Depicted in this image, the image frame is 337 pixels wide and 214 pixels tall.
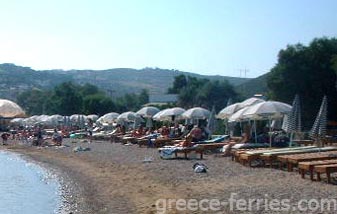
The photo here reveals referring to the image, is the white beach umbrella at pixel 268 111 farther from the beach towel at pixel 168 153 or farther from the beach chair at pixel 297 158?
the beach chair at pixel 297 158

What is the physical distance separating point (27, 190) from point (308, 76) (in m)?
Answer: 22.4

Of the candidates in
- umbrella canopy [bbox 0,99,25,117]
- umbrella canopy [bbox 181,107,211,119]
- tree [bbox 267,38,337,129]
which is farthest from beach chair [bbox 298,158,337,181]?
umbrella canopy [bbox 0,99,25,117]

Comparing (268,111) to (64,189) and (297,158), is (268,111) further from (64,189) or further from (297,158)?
(64,189)

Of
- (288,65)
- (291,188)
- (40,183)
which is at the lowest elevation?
(40,183)

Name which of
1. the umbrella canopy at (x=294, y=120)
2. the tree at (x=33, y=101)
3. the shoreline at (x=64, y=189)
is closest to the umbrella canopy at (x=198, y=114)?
the shoreline at (x=64, y=189)

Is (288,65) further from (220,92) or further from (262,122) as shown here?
(220,92)

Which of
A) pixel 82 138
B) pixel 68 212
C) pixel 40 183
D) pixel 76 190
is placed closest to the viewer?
pixel 68 212

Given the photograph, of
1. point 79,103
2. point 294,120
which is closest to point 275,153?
point 294,120

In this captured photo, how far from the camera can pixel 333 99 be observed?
38.8 metres

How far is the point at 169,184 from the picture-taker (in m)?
17.6

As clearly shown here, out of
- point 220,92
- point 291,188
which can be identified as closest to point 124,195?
point 291,188

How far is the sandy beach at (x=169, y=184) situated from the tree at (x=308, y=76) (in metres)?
15.1

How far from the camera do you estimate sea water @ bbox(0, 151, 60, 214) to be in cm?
1864

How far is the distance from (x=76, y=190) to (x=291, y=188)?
935 centimetres
